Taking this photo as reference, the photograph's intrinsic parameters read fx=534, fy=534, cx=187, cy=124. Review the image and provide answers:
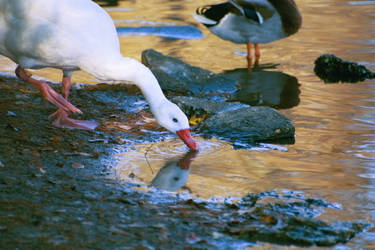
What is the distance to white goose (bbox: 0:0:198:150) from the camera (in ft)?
17.2

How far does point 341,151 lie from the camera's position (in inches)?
223

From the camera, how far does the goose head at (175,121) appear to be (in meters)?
5.50

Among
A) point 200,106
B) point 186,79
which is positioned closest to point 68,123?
point 200,106

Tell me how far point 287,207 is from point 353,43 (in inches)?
268

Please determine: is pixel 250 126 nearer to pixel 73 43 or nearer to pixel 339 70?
pixel 73 43

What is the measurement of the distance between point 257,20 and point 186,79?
2.22m

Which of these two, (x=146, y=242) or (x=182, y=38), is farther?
(x=182, y=38)

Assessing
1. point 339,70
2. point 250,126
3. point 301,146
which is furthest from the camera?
point 339,70

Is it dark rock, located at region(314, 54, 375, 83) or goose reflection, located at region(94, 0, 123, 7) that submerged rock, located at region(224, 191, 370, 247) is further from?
goose reflection, located at region(94, 0, 123, 7)

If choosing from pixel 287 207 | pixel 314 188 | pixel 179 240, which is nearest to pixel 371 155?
pixel 314 188

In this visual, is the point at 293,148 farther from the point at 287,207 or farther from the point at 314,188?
the point at 287,207

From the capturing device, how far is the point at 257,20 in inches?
368

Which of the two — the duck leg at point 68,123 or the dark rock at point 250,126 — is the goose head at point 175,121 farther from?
the duck leg at point 68,123

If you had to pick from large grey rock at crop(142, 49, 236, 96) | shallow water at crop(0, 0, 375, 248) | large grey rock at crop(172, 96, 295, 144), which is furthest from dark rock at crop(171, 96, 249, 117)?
large grey rock at crop(142, 49, 236, 96)
